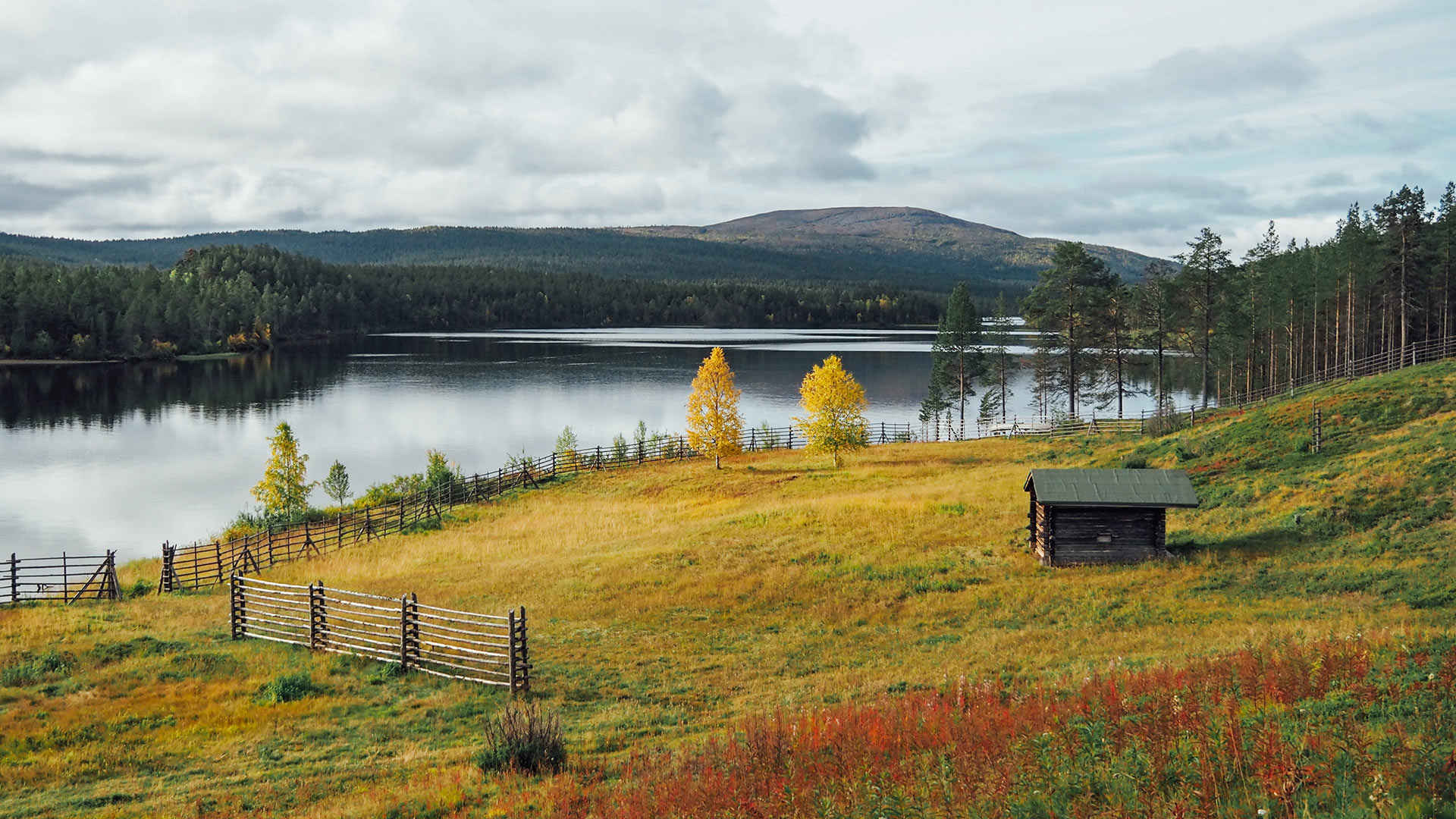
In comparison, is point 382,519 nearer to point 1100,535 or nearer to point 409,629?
point 409,629

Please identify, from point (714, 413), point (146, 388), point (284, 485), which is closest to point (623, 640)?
point (284, 485)

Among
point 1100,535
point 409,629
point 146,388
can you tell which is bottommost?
point 409,629

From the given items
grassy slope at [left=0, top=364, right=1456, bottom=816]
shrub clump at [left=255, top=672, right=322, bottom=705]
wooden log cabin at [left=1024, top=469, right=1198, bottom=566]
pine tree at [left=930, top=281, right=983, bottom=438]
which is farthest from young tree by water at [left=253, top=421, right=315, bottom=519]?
pine tree at [left=930, top=281, right=983, bottom=438]

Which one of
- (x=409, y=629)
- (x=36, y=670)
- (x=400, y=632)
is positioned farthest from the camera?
(x=400, y=632)

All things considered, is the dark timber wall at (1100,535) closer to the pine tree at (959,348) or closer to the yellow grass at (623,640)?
the yellow grass at (623,640)

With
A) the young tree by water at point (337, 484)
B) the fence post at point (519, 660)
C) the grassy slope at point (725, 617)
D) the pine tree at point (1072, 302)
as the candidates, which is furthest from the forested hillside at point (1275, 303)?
the fence post at point (519, 660)

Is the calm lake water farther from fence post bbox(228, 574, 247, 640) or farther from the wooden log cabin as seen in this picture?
the wooden log cabin

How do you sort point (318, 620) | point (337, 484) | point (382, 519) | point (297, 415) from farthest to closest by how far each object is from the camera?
point (297, 415) < point (337, 484) < point (382, 519) < point (318, 620)

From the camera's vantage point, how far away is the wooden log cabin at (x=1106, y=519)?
88.5 ft

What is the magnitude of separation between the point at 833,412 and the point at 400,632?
116ft

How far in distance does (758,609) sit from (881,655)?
17.8 feet

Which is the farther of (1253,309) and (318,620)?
(1253,309)

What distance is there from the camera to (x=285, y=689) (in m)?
17.1

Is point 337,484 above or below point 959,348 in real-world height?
below
